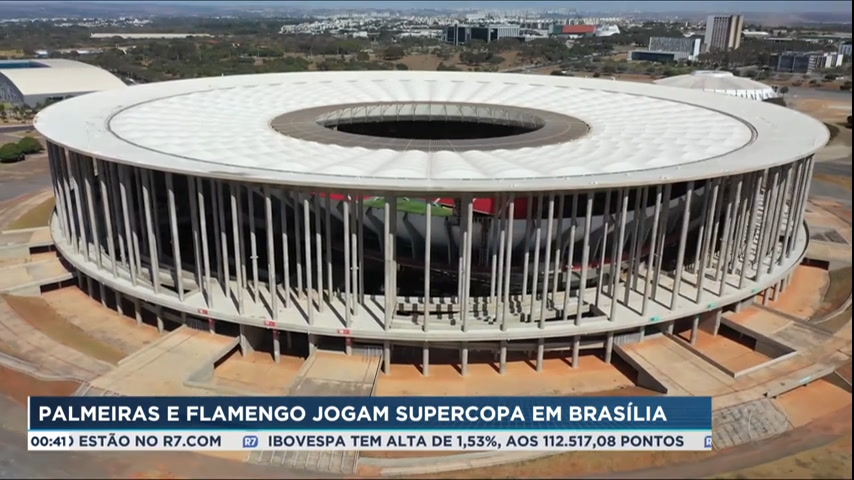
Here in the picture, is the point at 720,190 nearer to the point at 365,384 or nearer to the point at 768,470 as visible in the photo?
the point at 768,470

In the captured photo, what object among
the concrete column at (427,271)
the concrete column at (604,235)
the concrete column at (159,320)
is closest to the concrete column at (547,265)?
the concrete column at (604,235)

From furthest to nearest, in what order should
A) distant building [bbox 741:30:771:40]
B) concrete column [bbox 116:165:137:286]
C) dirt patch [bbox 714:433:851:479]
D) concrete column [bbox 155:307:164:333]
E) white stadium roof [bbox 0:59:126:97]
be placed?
distant building [bbox 741:30:771:40] < white stadium roof [bbox 0:59:126:97] < concrete column [bbox 155:307:164:333] < concrete column [bbox 116:165:137:286] < dirt patch [bbox 714:433:851:479]

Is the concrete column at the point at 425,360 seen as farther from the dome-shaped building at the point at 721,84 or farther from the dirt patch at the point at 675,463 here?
the dome-shaped building at the point at 721,84

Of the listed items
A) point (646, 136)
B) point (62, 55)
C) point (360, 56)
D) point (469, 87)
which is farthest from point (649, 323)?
point (360, 56)

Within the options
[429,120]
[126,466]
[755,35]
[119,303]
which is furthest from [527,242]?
[755,35]

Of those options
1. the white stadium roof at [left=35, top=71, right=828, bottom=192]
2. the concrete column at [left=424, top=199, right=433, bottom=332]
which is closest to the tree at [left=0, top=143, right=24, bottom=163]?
the white stadium roof at [left=35, top=71, right=828, bottom=192]

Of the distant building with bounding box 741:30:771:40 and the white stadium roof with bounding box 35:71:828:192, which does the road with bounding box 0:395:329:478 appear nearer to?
the white stadium roof with bounding box 35:71:828:192

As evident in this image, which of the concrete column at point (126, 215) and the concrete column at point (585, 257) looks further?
the concrete column at point (126, 215)

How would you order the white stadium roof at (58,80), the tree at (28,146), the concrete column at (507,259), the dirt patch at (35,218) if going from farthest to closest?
the white stadium roof at (58,80) < the tree at (28,146) < the dirt patch at (35,218) < the concrete column at (507,259)
